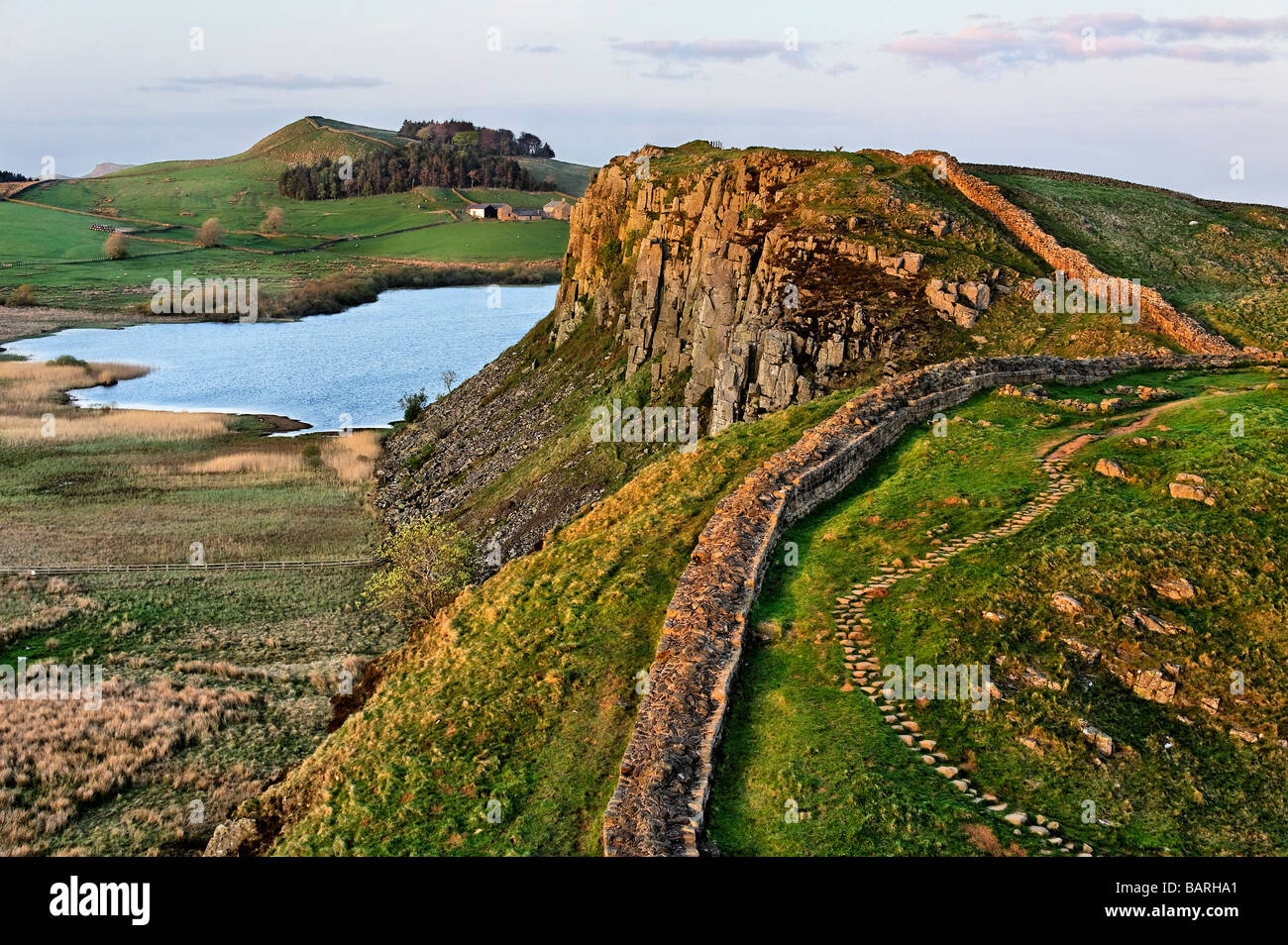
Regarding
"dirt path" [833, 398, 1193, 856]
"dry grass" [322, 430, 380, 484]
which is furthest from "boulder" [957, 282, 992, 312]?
"dry grass" [322, 430, 380, 484]

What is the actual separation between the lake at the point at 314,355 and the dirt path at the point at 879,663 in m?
79.6

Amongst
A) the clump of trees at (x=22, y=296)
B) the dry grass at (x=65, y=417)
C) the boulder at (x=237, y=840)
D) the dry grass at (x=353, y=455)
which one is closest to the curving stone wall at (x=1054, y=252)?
the boulder at (x=237, y=840)

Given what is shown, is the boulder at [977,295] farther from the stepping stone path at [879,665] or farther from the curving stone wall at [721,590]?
the stepping stone path at [879,665]

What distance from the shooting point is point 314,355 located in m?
131

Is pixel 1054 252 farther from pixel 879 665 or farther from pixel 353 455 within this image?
pixel 353 455

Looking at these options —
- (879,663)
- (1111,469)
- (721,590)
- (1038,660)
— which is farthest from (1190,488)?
(721,590)

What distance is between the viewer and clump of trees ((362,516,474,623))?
141 ft

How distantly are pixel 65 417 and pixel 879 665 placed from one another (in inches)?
3755

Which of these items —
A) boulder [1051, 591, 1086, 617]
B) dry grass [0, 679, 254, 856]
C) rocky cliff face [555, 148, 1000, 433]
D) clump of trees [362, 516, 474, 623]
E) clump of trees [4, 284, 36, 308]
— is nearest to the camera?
boulder [1051, 591, 1086, 617]

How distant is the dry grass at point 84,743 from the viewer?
25.8 m

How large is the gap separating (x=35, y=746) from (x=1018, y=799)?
2891 centimetres

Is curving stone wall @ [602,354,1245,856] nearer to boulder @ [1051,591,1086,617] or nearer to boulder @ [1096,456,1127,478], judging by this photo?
boulder @ [1051,591,1086,617]

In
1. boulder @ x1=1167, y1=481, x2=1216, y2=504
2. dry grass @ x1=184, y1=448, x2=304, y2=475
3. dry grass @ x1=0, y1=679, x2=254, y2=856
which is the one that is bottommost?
dry grass @ x1=0, y1=679, x2=254, y2=856
